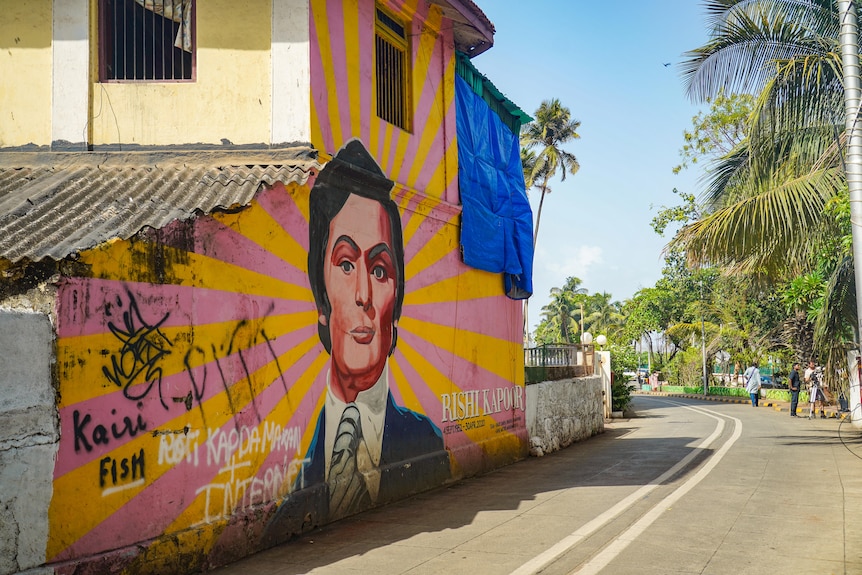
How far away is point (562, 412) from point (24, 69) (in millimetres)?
12792

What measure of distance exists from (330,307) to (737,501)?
18.3 ft

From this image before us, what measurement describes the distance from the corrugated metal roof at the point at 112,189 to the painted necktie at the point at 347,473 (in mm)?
3002

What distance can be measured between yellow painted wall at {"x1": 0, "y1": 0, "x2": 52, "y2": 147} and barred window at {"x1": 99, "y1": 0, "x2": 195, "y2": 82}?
2.13 feet

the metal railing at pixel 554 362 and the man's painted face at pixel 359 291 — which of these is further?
the metal railing at pixel 554 362

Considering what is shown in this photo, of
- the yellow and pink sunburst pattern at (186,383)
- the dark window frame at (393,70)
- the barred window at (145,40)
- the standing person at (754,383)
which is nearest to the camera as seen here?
the yellow and pink sunburst pattern at (186,383)

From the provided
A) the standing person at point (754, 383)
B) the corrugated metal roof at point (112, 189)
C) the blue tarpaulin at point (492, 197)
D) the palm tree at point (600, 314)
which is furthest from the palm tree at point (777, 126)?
the palm tree at point (600, 314)

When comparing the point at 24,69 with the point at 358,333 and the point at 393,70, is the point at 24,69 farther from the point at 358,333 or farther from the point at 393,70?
the point at 358,333

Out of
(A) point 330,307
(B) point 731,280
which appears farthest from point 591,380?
(B) point 731,280

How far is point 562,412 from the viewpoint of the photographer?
60.0 feet

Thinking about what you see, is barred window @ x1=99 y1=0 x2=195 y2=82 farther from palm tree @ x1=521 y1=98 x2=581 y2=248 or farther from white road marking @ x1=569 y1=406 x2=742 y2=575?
palm tree @ x1=521 y1=98 x2=581 y2=248

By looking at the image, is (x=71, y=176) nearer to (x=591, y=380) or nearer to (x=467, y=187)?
(x=467, y=187)

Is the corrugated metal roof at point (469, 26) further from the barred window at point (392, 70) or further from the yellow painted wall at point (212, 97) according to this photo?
the yellow painted wall at point (212, 97)

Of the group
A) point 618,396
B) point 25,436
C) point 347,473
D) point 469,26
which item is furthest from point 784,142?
point 25,436

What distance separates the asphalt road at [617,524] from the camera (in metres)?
7.11
